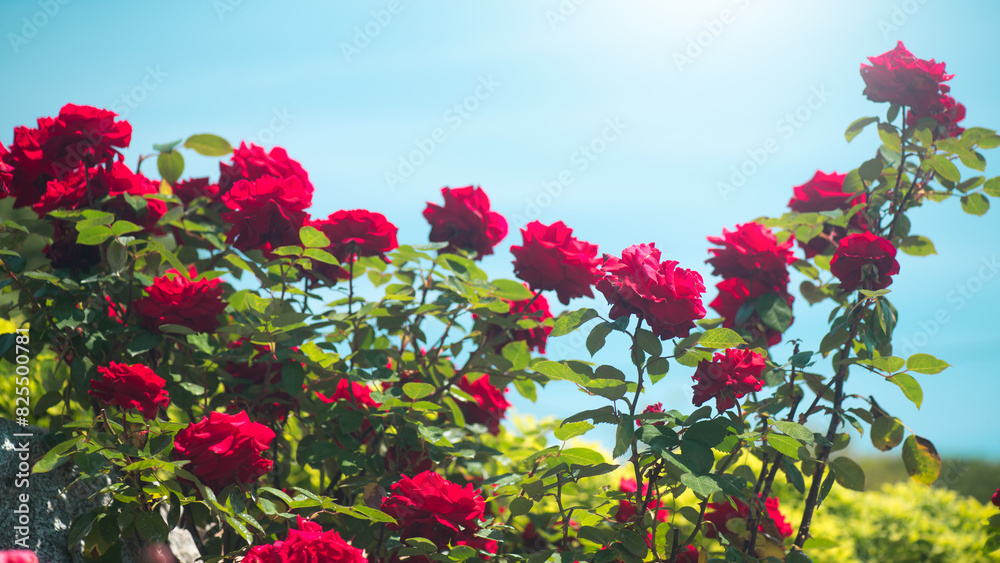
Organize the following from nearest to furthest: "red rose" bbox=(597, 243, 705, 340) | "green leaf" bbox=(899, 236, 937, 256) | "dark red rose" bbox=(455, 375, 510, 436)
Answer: "red rose" bbox=(597, 243, 705, 340) < "green leaf" bbox=(899, 236, 937, 256) < "dark red rose" bbox=(455, 375, 510, 436)

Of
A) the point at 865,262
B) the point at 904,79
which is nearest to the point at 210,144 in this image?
the point at 865,262

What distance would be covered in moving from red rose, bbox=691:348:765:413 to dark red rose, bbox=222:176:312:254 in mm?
1387

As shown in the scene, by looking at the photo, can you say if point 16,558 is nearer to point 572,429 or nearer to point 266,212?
point 572,429

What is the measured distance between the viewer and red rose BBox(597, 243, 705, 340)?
5.56 ft

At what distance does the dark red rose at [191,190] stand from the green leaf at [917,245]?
2.76 m

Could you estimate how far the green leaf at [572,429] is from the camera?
1.85m

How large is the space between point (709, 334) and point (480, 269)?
0.99m

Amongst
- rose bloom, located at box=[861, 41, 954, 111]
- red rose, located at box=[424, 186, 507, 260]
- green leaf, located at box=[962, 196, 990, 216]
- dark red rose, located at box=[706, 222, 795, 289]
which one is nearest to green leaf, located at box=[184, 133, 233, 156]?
red rose, located at box=[424, 186, 507, 260]

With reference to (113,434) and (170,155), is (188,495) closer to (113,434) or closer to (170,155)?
(113,434)

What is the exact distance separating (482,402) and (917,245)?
182cm

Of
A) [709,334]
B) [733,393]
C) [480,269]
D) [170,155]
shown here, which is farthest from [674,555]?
[170,155]

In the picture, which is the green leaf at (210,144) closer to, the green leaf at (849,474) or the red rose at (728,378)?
the red rose at (728,378)

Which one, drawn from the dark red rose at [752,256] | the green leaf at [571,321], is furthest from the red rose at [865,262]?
the green leaf at [571,321]

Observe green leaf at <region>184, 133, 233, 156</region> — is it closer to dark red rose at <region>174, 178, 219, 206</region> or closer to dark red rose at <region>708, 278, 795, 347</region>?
dark red rose at <region>174, 178, 219, 206</region>
